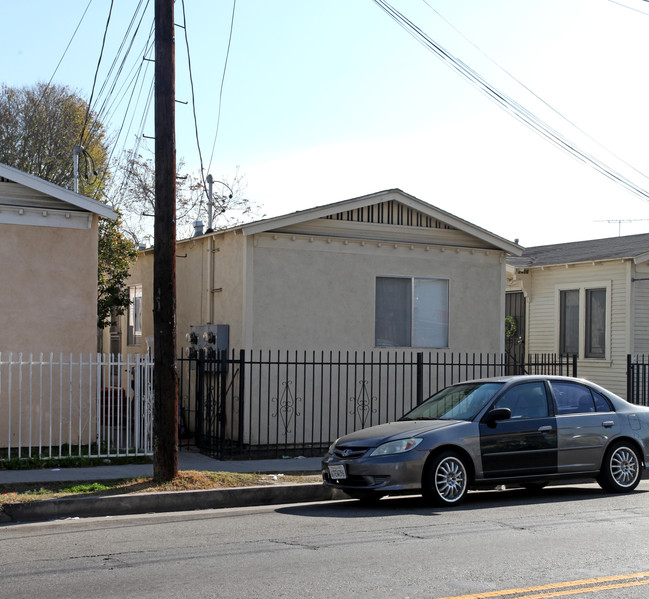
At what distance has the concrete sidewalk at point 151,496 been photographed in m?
9.73

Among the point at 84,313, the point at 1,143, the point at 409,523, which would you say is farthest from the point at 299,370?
the point at 1,143

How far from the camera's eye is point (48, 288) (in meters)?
13.6

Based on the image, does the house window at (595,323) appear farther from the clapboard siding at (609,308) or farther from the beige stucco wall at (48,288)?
the beige stucco wall at (48,288)

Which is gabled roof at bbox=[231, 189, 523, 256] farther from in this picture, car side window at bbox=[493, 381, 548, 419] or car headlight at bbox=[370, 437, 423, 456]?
car headlight at bbox=[370, 437, 423, 456]

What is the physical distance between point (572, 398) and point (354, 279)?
5.96m

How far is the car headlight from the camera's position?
9.98m

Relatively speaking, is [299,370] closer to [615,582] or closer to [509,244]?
[509,244]

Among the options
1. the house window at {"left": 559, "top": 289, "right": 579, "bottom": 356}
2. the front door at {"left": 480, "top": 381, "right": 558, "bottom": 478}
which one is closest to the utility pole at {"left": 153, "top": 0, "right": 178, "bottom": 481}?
the front door at {"left": 480, "top": 381, "right": 558, "bottom": 478}

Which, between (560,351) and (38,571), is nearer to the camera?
(38,571)

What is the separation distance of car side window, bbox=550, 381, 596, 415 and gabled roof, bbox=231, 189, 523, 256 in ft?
19.9

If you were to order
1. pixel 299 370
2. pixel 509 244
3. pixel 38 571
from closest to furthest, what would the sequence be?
pixel 38 571 → pixel 299 370 → pixel 509 244

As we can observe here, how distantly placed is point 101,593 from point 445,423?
209 inches

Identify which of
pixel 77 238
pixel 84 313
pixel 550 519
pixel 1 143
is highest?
pixel 1 143

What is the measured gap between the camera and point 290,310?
51.9 feet
